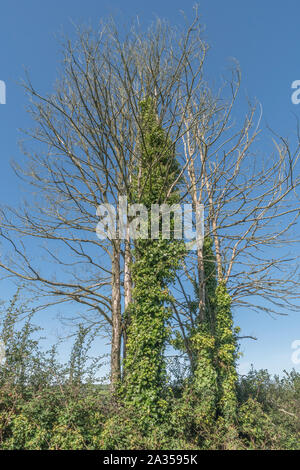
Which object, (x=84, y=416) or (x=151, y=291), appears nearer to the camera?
(x=84, y=416)

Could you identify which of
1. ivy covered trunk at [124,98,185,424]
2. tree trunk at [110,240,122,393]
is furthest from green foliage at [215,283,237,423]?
tree trunk at [110,240,122,393]

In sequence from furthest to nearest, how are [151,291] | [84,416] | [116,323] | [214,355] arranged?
[214,355] → [116,323] → [151,291] → [84,416]

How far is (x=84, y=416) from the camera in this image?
777 cm

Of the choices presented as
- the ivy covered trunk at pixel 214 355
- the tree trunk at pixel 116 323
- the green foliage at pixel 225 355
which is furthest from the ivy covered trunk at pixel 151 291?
the green foliage at pixel 225 355

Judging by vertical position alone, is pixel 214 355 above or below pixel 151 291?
below

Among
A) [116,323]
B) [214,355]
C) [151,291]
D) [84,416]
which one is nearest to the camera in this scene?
[84,416]

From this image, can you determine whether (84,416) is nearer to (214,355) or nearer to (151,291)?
(151,291)

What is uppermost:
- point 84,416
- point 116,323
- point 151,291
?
point 151,291

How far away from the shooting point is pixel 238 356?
40.6 ft

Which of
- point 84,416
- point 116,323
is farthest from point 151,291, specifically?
point 84,416

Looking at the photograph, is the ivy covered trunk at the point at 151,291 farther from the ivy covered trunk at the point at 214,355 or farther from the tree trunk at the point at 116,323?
the ivy covered trunk at the point at 214,355

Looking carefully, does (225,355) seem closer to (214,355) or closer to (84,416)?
(214,355)

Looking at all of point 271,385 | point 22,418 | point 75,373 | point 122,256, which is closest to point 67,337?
point 75,373
